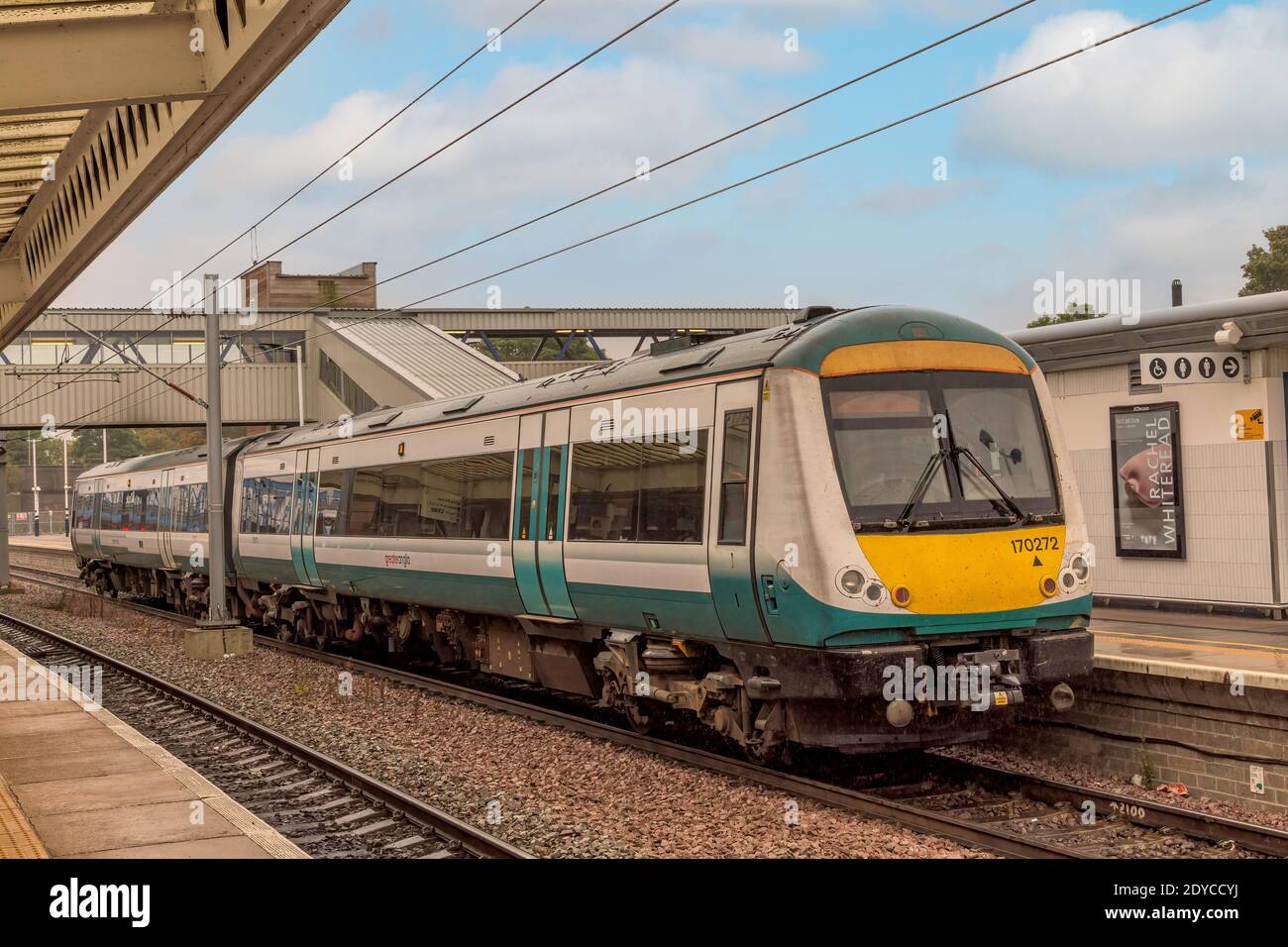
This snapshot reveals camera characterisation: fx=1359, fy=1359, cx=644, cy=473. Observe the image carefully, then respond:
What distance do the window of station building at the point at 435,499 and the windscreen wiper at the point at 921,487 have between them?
5158 millimetres

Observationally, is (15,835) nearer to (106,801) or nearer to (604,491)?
(106,801)

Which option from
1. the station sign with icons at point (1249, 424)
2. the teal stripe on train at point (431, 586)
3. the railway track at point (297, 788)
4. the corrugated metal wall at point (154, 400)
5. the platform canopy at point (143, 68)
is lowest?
the railway track at point (297, 788)

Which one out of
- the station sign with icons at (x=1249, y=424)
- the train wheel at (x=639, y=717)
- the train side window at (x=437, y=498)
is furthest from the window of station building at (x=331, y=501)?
the station sign with icons at (x=1249, y=424)

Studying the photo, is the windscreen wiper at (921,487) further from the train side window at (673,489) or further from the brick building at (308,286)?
the brick building at (308,286)

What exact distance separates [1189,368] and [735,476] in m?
7.52

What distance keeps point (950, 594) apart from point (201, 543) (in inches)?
755

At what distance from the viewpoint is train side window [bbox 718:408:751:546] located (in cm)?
1007

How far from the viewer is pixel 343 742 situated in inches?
508

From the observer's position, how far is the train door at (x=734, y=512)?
9.97 metres

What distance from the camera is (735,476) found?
10.2 m

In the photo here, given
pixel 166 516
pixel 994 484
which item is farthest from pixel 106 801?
pixel 166 516

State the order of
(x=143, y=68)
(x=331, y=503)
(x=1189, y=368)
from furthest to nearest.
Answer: (x=331, y=503), (x=1189, y=368), (x=143, y=68)
